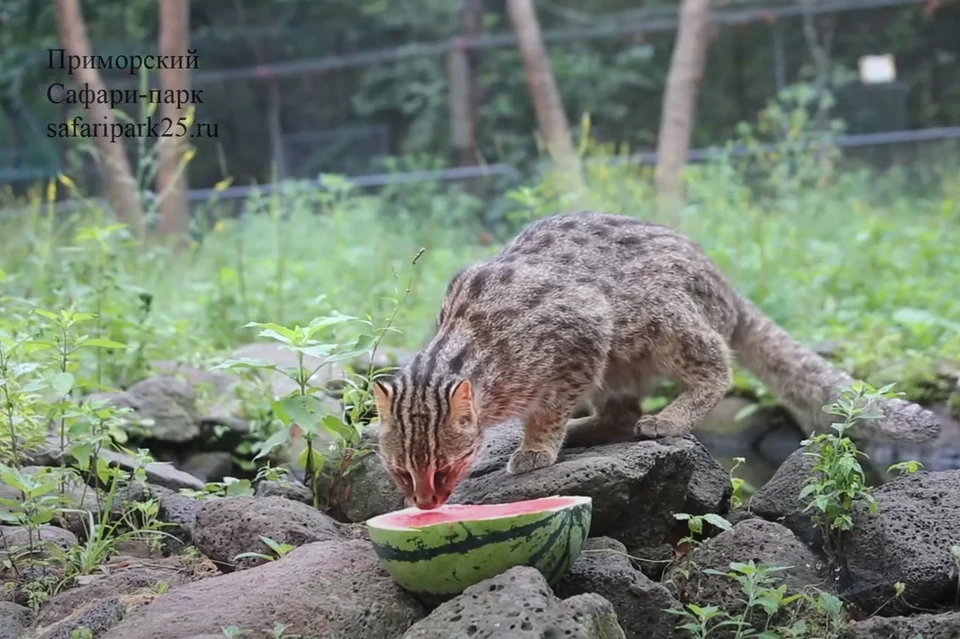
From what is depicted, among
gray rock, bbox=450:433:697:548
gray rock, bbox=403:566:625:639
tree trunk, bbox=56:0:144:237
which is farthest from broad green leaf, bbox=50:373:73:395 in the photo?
tree trunk, bbox=56:0:144:237

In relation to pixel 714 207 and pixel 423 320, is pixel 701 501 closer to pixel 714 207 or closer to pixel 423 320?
pixel 423 320

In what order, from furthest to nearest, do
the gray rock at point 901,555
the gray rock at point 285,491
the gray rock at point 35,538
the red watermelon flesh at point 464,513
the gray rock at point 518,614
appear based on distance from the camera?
1. the gray rock at point 285,491
2. the gray rock at point 35,538
3. the gray rock at point 901,555
4. the red watermelon flesh at point 464,513
5. the gray rock at point 518,614

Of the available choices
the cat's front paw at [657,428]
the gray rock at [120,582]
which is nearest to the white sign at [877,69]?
the cat's front paw at [657,428]

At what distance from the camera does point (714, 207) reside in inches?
385

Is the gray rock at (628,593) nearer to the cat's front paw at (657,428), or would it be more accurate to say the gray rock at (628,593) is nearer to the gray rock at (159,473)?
the cat's front paw at (657,428)

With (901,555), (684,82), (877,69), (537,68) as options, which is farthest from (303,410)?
(877,69)

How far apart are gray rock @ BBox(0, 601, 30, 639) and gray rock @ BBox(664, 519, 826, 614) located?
1997 millimetres

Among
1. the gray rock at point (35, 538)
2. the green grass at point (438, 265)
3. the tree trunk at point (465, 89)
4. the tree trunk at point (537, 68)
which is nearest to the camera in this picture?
the gray rock at point (35, 538)

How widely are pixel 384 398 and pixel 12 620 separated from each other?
4.32 feet

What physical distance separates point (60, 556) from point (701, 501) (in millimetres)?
2220

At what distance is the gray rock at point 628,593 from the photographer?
3.19 m

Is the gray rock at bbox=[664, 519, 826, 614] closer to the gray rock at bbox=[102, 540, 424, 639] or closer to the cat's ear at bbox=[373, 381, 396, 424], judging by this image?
the gray rock at bbox=[102, 540, 424, 639]

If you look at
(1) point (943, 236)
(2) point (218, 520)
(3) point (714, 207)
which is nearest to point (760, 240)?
(3) point (714, 207)

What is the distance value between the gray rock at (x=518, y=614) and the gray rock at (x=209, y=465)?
3084 mm
